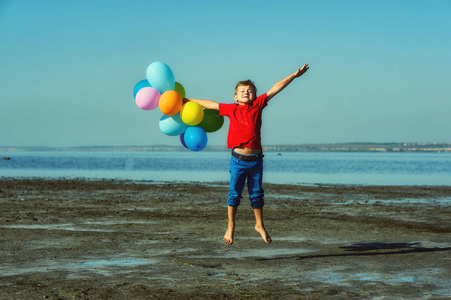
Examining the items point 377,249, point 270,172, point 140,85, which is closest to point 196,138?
point 140,85

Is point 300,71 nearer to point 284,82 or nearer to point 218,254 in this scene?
point 284,82

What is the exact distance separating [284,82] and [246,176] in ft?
4.63

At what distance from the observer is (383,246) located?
961 cm

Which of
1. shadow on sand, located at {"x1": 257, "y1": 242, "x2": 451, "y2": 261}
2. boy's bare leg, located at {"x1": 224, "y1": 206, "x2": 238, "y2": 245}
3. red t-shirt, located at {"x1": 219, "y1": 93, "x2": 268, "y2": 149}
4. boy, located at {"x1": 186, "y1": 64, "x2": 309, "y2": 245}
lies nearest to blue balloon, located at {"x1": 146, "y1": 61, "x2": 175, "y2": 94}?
boy, located at {"x1": 186, "y1": 64, "x2": 309, "y2": 245}

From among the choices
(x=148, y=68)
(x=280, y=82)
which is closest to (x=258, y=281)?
(x=280, y=82)

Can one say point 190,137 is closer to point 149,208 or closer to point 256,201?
point 256,201

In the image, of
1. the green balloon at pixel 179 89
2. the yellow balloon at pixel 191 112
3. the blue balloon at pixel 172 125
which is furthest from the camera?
the green balloon at pixel 179 89

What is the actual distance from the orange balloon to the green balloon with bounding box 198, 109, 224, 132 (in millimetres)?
550

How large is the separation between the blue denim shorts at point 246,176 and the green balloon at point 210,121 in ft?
5.18

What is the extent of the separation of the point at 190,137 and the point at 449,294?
15.8 ft

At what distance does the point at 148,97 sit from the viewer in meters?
9.48

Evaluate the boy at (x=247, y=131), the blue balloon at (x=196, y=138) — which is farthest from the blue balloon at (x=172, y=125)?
the boy at (x=247, y=131)

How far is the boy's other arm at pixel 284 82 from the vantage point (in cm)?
805

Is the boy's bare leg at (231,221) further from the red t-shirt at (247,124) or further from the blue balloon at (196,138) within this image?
the blue balloon at (196,138)
